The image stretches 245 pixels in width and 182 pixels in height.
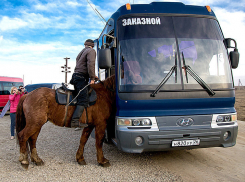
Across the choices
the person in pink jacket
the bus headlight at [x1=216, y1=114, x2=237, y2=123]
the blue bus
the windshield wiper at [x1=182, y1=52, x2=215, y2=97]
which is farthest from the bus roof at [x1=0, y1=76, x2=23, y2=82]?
the bus headlight at [x1=216, y1=114, x2=237, y2=123]

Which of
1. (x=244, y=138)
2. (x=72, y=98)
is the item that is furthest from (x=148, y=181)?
(x=244, y=138)

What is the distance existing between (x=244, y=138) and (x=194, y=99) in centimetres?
406

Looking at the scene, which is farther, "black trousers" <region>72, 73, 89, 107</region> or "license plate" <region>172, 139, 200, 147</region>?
"black trousers" <region>72, 73, 89, 107</region>

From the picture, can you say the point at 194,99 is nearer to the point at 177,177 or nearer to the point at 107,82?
the point at 177,177

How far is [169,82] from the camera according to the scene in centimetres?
395

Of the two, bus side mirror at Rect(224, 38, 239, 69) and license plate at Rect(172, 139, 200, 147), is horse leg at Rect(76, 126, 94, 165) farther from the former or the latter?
bus side mirror at Rect(224, 38, 239, 69)

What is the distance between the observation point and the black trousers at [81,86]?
13.9 ft

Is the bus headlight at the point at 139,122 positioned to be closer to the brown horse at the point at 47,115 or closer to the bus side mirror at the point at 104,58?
the brown horse at the point at 47,115

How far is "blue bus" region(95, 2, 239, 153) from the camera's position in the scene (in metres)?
3.88

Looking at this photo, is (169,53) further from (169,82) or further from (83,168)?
(83,168)

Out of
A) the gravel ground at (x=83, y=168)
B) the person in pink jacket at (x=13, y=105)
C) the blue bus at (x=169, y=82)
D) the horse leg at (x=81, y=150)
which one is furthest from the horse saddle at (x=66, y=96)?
the person in pink jacket at (x=13, y=105)

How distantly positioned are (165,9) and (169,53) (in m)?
0.98

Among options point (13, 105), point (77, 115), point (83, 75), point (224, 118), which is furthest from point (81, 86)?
point (13, 105)

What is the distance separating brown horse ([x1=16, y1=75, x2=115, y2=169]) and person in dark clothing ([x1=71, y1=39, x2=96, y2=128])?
13 cm
